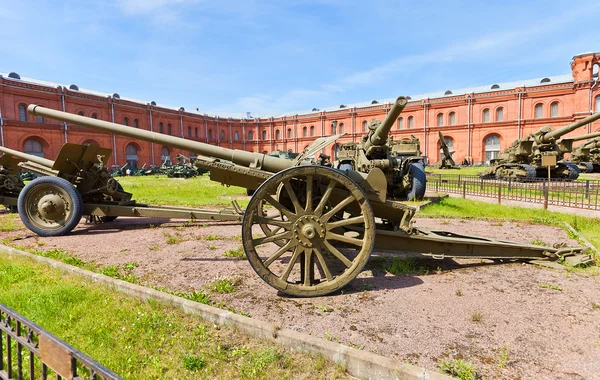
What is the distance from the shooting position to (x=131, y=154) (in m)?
40.7

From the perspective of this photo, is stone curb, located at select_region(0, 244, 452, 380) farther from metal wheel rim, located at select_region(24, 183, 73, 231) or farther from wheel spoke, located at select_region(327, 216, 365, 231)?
metal wheel rim, located at select_region(24, 183, 73, 231)

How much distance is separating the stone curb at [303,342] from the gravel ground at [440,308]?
23 cm

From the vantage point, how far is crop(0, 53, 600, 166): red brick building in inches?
1289

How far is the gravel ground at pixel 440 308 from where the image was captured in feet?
8.41

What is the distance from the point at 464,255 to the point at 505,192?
9413 mm

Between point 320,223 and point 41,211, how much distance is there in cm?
581

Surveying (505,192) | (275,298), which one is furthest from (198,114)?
(275,298)

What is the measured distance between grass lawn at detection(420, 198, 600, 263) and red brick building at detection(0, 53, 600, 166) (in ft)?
63.8

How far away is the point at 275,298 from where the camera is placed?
11.9 ft

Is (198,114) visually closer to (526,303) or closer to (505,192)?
(505,192)

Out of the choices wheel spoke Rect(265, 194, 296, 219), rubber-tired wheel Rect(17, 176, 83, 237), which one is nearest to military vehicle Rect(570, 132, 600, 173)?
wheel spoke Rect(265, 194, 296, 219)

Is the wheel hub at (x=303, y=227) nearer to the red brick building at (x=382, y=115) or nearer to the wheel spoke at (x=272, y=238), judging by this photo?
the wheel spoke at (x=272, y=238)

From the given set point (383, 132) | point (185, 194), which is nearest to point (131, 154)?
point (185, 194)

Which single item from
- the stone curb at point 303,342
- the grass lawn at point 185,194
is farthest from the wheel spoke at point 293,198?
the grass lawn at point 185,194
